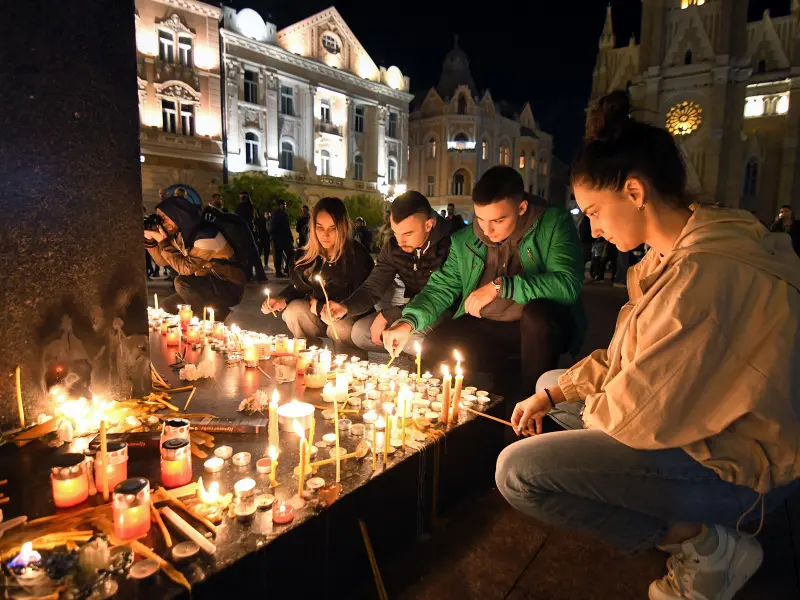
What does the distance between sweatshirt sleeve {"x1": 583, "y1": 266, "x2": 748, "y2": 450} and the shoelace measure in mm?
480

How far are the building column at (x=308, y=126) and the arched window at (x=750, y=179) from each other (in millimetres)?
29237

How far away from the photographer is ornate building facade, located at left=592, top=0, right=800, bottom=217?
106ft

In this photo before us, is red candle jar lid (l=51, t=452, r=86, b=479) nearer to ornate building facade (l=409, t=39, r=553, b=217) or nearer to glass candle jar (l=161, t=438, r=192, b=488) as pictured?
glass candle jar (l=161, t=438, r=192, b=488)

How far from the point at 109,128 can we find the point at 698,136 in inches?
1497

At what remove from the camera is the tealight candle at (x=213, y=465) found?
6.15 ft

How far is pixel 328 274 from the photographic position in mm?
4562

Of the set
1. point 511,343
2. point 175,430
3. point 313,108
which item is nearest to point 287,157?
point 313,108

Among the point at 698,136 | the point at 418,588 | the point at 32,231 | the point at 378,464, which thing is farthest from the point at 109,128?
the point at 698,136

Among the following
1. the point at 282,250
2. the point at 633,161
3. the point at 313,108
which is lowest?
the point at 282,250

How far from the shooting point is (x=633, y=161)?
1647 mm

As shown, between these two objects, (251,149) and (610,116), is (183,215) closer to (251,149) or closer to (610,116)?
(610,116)

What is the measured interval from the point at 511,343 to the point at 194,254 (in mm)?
3306

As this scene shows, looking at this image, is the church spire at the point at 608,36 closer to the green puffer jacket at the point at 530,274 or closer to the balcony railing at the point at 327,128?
the balcony railing at the point at 327,128

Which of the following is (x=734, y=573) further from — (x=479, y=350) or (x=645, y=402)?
(x=479, y=350)
